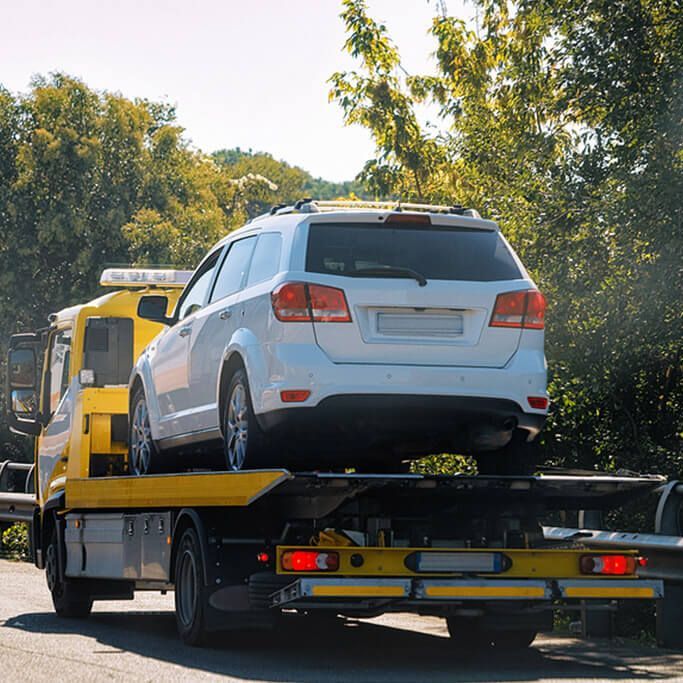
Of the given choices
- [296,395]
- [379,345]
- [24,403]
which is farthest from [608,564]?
[24,403]

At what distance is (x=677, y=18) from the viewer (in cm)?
1537

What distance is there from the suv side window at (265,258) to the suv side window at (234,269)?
0.15 metres

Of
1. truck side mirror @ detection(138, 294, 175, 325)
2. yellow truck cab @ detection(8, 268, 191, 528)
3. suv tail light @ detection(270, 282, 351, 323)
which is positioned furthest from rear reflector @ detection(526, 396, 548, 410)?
yellow truck cab @ detection(8, 268, 191, 528)

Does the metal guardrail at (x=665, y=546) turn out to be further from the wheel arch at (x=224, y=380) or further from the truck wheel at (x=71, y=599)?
the truck wheel at (x=71, y=599)

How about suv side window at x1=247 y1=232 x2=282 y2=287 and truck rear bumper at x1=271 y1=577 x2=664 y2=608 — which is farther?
suv side window at x1=247 y1=232 x2=282 y2=287

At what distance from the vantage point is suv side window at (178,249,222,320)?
11312mm

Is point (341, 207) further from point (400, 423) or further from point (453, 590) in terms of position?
point (453, 590)

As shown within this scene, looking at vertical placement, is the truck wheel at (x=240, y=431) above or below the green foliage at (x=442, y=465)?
above

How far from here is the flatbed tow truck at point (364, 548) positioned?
8.94 metres

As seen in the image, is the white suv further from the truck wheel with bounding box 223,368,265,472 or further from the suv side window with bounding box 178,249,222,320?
the suv side window with bounding box 178,249,222,320

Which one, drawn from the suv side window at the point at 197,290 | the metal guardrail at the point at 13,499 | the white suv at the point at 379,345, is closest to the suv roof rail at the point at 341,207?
the white suv at the point at 379,345

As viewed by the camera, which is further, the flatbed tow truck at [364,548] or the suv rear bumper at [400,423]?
the suv rear bumper at [400,423]

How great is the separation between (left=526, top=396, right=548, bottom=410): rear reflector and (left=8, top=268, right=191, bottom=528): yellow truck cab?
5.11m

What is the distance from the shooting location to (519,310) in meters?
9.62
